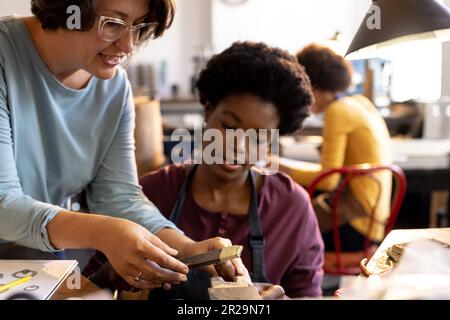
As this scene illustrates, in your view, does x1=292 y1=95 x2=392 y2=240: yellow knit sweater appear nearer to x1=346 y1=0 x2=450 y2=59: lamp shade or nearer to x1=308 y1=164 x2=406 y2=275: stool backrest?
x1=308 y1=164 x2=406 y2=275: stool backrest

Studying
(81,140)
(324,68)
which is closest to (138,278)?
(81,140)

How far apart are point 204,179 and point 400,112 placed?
9.91 ft

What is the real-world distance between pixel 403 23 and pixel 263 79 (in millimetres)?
469

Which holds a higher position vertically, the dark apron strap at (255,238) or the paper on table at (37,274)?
the paper on table at (37,274)

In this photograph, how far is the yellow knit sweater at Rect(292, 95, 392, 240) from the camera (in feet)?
7.73

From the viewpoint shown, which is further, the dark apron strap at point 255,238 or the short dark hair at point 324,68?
the short dark hair at point 324,68

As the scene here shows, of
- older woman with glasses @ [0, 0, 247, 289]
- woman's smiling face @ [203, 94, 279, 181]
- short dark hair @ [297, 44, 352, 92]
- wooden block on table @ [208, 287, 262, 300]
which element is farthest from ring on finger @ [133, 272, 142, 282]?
short dark hair @ [297, 44, 352, 92]

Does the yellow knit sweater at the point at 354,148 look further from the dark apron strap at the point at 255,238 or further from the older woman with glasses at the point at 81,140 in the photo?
the older woman with glasses at the point at 81,140

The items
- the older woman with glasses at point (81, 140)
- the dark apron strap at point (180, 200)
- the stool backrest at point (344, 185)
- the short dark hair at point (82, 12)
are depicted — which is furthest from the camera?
the stool backrest at point (344, 185)

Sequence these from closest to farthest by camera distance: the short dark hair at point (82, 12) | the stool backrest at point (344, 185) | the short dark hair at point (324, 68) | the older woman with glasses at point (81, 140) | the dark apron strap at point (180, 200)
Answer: the older woman with glasses at point (81, 140) < the short dark hair at point (82, 12) < the dark apron strap at point (180, 200) < the stool backrest at point (344, 185) < the short dark hair at point (324, 68)

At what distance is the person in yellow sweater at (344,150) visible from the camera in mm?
2348

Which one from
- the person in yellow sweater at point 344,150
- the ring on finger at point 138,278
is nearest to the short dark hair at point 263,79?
the ring on finger at point 138,278

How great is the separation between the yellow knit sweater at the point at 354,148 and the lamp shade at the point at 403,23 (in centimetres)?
138

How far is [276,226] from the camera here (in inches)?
54.1
